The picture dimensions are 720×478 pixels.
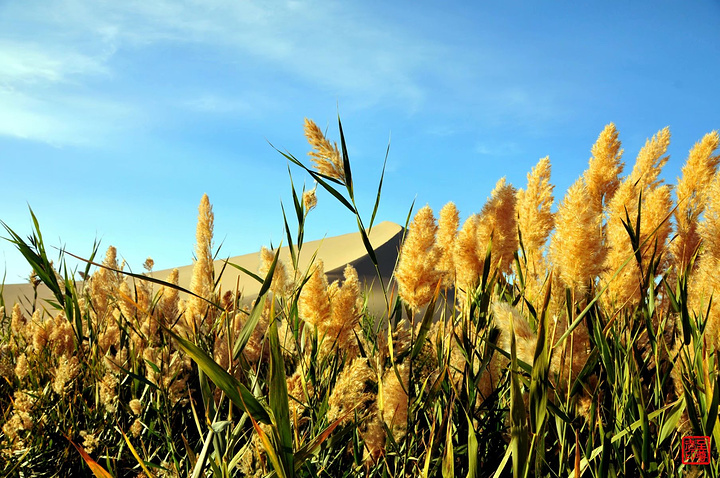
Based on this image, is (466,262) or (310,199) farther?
(466,262)

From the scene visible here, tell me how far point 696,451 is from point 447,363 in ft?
1.89

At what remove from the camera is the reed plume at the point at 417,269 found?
5.04 ft

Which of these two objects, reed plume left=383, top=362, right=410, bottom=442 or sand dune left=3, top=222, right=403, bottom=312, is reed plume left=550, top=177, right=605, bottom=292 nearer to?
reed plume left=383, top=362, right=410, bottom=442

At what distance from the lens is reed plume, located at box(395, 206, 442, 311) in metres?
1.54

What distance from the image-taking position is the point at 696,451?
108 centimetres

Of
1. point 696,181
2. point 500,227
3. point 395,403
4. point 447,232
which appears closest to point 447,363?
point 395,403

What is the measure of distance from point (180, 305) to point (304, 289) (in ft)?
6.28

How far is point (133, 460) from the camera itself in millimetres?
1860

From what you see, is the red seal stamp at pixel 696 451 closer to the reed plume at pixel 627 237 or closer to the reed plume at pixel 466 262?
the reed plume at pixel 627 237

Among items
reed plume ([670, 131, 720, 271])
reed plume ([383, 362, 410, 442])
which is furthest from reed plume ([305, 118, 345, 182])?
reed plume ([670, 131, 720, 271])

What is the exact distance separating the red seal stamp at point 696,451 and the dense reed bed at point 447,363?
0.03 meters

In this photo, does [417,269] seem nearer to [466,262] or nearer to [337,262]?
[466,262]

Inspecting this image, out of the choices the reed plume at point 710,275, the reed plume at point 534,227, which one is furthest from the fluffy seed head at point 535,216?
the reed plume at point 710,275

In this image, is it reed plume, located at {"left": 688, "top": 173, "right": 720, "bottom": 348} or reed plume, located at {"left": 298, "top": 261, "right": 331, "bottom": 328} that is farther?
reed plume, located at {"left": 298, "top": 261, "right": 331, "bottom": 328}
